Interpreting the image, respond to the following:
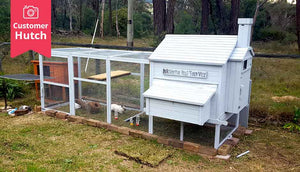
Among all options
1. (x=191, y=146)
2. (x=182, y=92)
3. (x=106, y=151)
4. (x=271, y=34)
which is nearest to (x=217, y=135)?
(x=191, y=146)

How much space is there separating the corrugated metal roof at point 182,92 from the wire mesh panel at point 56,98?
2869mm

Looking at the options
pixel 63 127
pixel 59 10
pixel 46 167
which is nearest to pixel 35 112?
pixel 63 127

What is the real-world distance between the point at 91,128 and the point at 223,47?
332 cm

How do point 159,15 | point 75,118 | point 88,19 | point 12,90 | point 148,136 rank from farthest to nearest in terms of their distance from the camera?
A: point 88,19
point 159,15
point 12,90
point 75,118
point 148,136

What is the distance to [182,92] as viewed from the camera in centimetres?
476

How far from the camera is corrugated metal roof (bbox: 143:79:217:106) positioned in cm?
450

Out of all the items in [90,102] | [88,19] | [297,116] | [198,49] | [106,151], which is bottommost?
[106,151]

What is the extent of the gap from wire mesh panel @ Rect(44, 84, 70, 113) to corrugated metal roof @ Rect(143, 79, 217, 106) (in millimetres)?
2869

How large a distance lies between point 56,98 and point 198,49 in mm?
4018

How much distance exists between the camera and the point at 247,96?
562cm

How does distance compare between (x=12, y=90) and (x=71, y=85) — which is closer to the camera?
(x=71, y=85)

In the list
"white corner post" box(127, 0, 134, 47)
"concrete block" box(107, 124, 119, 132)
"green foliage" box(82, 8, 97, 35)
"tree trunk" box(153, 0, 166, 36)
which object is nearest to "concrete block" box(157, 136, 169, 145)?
"concrete block" box(107, 124, 119, 132)

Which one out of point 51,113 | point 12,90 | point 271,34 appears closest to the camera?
point 51,113

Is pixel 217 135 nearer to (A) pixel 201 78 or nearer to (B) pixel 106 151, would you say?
(A) pixel 201 78
